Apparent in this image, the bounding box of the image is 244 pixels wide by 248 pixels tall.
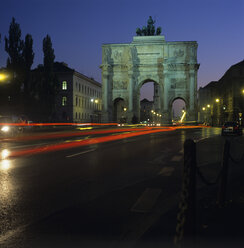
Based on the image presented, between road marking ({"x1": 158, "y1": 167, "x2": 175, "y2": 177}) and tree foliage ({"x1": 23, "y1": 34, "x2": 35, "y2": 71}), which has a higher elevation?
tree foliage ({"x1": 23, "y1": 34, "x2": 35, "y2": 71})

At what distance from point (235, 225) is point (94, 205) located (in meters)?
2.19

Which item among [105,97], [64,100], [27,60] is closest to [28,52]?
[27,60]

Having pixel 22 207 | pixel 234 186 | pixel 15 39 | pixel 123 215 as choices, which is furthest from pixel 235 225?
pixel 15 39

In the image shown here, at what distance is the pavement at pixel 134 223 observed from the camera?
347 centimetres

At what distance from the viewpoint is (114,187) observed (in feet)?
20.5

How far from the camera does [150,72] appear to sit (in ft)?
204

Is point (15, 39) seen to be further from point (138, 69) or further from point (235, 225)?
point (235, 225)

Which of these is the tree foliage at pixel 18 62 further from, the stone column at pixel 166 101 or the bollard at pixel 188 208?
the bollard at pixel 188 208

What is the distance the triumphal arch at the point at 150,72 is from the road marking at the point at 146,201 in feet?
178

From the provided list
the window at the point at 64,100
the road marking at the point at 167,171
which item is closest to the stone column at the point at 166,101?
the window at the point at 64,100

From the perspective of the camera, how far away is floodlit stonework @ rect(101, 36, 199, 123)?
6006 cm

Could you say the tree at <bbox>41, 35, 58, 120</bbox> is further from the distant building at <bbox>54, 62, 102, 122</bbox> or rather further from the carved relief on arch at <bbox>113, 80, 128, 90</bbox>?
the distant building at <bbox>54, 62, 102, 122</bbox>

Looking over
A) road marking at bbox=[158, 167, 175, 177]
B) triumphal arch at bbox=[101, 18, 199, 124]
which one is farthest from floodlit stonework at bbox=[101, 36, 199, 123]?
road marking at bbox=[158, 167, 175, 177]

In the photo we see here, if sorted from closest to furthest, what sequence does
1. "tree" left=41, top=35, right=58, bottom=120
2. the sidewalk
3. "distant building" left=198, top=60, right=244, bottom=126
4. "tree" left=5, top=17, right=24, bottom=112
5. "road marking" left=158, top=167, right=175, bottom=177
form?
the sidewalk
"road marking" left=158, top=167, right=175, bottom=177
"tree" left=5, top=17, right=24, bottom=112
"tree" left=41, top=35, right=58, bottom=120
"distant building" left=198, top=60, right=244, bottom=126
